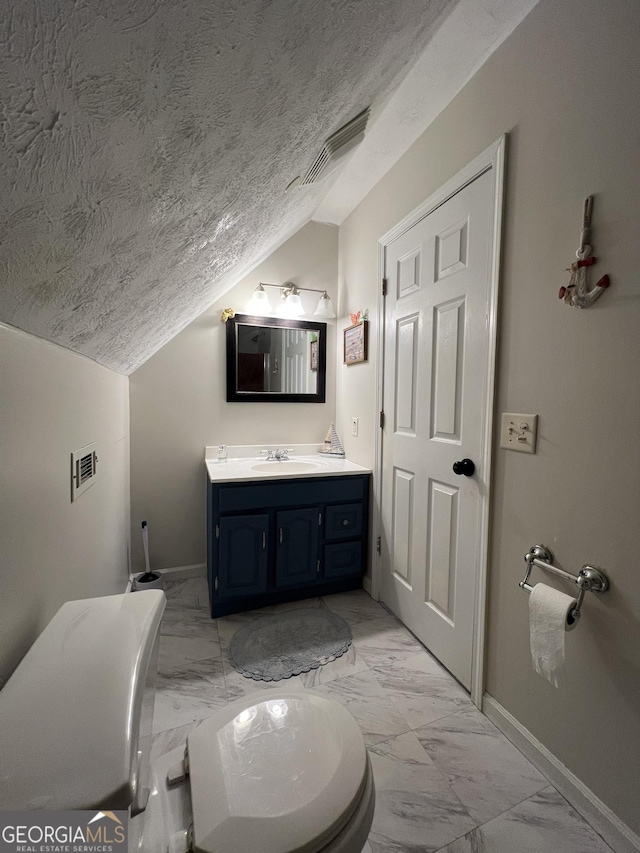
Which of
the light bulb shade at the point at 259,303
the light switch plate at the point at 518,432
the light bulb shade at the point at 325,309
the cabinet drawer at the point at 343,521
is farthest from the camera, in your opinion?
the light bulb shade at the point at 325,309

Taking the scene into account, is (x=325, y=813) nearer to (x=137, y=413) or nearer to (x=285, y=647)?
(x=285, y=647)

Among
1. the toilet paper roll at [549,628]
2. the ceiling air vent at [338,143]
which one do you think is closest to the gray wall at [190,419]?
the ceiling air vent at [338,143]

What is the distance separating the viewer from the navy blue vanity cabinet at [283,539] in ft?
5.92

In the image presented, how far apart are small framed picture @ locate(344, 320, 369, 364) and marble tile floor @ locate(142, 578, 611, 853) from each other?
148cm

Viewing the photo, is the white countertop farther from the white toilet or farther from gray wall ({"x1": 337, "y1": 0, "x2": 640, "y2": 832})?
the white toilet

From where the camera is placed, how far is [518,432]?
45.3 inches

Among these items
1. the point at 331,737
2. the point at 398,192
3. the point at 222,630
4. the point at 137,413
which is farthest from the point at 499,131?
the point at 222,630

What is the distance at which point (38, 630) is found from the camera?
673mm

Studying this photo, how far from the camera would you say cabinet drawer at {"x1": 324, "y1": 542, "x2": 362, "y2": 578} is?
2.01 meters

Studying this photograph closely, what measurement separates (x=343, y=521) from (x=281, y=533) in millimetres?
368

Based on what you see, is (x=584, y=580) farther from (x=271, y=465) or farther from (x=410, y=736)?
(x=271, y=465)

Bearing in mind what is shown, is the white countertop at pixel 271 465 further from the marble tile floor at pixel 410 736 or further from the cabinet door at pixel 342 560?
the marble tile floor at pixel 410 736

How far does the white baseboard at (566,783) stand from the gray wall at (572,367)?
0.10 ft

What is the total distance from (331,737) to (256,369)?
6.40ft
